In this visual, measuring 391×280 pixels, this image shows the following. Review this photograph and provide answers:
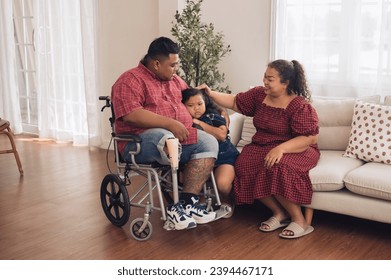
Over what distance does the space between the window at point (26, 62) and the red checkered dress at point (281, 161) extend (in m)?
3.51

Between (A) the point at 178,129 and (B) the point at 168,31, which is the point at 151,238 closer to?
(A) the point at 178,129

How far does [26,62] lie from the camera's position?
6383 millimetres

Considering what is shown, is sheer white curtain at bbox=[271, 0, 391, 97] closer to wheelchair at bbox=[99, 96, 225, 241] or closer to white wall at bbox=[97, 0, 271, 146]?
white wall at bbox=[97, 0, 271, 146]

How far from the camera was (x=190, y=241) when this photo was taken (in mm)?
3279

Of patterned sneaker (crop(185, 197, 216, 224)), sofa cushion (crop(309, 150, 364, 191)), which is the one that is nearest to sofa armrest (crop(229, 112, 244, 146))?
sofa cushion (crop(309, 150, 364, 191))

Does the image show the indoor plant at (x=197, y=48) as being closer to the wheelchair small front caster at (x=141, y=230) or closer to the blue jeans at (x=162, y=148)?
the blue jeans at (x=162, y=148)

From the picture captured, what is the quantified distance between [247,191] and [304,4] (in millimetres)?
1647

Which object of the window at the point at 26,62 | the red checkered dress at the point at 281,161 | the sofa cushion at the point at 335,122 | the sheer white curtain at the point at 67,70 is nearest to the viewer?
the red checkered dress at the point at 281,161

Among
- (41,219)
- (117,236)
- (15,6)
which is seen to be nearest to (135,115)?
(117,236)

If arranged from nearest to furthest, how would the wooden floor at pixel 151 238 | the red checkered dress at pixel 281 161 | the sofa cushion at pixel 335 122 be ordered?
the wooden floor at pixel 151 238, the red checkered dress at pixel 281 161, the sofa cushion at pixel 335 122

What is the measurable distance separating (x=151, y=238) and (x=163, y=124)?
0.68 metres

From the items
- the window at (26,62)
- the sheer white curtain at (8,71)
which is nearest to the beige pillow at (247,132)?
the window at (26,62)

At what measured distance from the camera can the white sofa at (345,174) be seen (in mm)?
3176
